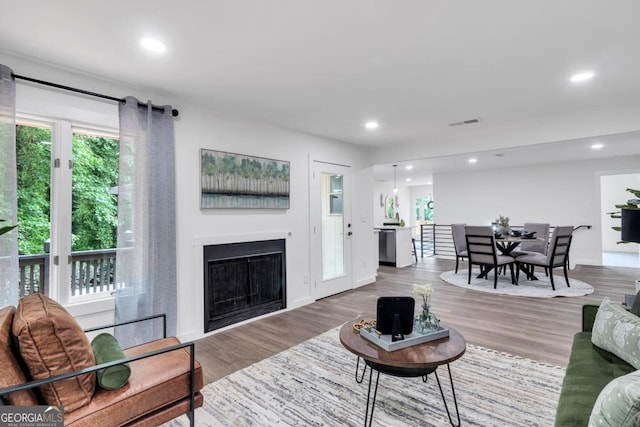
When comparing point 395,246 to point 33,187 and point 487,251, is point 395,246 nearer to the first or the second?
point 487,251

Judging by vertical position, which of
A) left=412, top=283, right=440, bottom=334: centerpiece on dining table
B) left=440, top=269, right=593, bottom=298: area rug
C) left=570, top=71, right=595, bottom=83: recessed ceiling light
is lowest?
left=440, top=269, right=593, bottom=298: area rug

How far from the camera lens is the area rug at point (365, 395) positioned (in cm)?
195

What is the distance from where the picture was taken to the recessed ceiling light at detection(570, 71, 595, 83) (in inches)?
105

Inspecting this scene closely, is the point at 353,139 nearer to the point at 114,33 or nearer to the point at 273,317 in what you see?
the point at 273,317

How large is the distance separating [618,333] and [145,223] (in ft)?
11.0

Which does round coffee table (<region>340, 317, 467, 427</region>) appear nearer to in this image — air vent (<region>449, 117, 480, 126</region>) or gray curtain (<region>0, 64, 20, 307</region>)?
gray curtain (<region>0, 64, 20, 307</region>)

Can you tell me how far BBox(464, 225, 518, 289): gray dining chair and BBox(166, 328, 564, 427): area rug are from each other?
9.30ft

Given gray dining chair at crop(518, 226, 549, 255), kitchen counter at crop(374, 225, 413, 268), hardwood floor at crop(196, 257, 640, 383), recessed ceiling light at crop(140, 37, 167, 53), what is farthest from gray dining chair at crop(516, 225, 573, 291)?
recessed ceiling light at crop(140, 37, 167, 53)

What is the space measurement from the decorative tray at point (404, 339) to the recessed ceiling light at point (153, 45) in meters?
2.31

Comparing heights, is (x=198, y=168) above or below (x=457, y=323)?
above

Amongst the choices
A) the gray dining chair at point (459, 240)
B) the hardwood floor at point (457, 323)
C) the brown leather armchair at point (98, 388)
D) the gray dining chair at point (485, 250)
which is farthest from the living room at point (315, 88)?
the gray dining chair at point (459, 240)

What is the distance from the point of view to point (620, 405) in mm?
929

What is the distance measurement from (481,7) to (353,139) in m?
3.22

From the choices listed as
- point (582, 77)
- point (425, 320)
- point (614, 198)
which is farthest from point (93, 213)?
point (614, 198)
